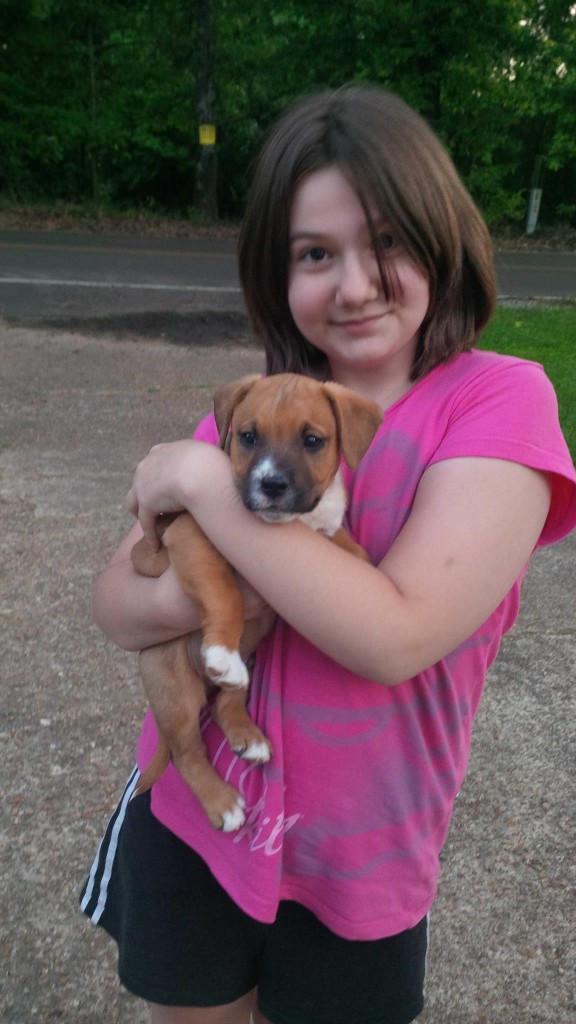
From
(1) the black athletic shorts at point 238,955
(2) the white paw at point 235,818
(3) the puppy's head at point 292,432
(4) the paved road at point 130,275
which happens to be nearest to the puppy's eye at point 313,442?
(3) the puppy's head at point 292,432

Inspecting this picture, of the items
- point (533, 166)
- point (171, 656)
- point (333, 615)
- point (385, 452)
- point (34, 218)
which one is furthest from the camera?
point (533, 166)

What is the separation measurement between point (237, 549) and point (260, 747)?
1.23 ft

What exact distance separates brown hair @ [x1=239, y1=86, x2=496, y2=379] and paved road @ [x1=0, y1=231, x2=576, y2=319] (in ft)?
31.6

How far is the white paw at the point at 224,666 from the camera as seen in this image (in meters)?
1.76

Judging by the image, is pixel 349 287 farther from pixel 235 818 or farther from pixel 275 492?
pixel 235 818

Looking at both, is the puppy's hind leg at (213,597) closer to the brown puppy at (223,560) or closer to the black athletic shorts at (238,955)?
the brown puppy at (223,560)

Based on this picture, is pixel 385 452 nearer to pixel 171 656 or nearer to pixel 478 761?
pixel 171 656

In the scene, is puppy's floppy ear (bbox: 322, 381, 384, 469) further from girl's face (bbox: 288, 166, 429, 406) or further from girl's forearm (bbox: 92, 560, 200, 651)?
girl's forearm (bbox: 92, 560, 200, 651)

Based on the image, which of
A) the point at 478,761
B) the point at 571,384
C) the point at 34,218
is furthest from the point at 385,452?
the point at 34,218

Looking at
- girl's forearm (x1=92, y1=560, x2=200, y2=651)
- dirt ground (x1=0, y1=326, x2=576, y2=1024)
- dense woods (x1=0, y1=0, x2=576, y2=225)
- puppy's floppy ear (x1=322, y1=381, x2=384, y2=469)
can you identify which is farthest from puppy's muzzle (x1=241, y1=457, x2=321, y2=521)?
dense woods (x1=0, y1=0, x2=576, y2=225)

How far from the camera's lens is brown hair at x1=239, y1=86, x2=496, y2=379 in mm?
1692

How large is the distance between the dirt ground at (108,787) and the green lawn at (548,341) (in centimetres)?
266

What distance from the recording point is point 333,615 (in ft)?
4.80

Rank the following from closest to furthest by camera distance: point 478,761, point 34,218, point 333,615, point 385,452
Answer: point 333,615
point 385,452
point 478,761
point 34,218
